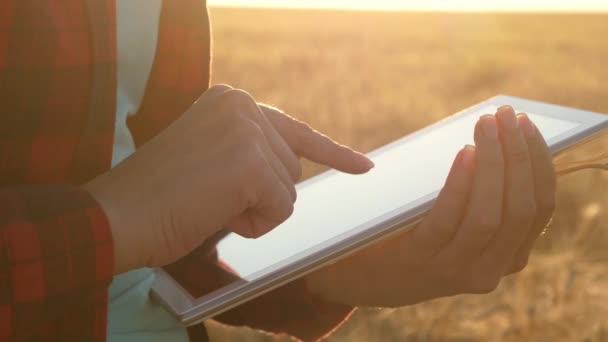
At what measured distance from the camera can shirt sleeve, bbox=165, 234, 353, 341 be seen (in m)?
1.31

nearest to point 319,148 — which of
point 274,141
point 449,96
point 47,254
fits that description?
point 274,141

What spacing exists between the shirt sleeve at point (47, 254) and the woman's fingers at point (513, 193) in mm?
464

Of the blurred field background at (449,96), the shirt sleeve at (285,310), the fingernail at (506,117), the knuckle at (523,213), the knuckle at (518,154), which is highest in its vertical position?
the fingernail at (506,117)

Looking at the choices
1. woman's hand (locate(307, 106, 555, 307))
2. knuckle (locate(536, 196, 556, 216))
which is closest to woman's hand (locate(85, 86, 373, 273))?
woman's hand (locate(307, 106, 555, 307))

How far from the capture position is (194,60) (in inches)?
52.9

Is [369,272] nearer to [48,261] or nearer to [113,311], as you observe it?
[113,311]

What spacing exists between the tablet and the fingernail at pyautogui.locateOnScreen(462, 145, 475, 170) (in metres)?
0.07

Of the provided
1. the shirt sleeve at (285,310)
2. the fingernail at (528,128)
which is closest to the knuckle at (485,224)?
the fingernail at (528,128)

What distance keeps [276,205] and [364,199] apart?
35cm

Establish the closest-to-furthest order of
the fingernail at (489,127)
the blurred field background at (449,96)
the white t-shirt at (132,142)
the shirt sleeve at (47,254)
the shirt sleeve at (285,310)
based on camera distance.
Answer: the shirt sleeve at (47,254) < the fingernail at (489,127) < the white t-shirt at (132,142) < the shirt sleeve at (285,310) < the blurred field background at (449,96)

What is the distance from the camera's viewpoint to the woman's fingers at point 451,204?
1017 millimetres

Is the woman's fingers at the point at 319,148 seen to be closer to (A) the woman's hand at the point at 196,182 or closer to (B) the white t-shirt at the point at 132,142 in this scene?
(A) the woman's hand at the point at 196,182

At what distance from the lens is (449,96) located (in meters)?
6.33

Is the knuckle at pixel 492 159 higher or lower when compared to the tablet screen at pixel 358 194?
higher
